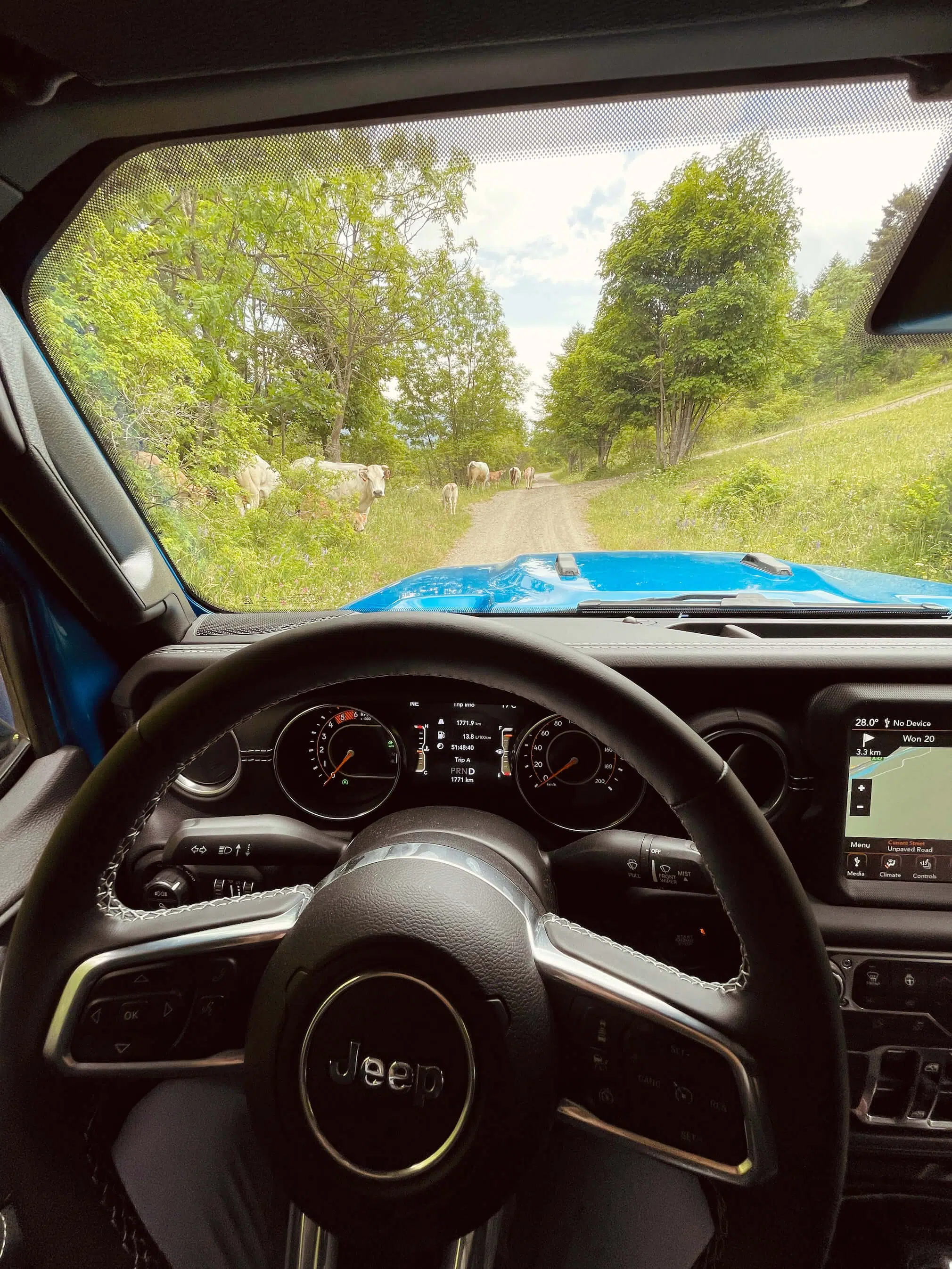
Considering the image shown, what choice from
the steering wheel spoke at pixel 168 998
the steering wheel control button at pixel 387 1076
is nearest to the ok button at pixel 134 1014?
the steering wheel spoke at pixel 168 998

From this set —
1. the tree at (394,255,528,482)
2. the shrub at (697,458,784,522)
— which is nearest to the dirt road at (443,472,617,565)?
the tree at (394,255,528,482)

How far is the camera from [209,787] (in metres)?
1.74

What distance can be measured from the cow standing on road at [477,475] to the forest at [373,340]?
3 centimetres

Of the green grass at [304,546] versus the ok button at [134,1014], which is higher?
the green grass at [304,546]

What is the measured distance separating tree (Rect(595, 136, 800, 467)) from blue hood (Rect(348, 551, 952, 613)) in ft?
1.34

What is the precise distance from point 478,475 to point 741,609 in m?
0.87

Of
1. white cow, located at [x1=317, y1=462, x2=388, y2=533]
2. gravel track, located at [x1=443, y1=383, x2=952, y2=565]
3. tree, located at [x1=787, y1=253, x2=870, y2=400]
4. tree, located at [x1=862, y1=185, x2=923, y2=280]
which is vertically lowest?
gravel track, located at [x1=443, y1=383, x2=952, y2=565]

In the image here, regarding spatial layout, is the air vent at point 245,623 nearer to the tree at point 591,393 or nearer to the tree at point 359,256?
the tree at point 359,256

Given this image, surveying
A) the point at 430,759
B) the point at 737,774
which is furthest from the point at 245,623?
the point at 737,774

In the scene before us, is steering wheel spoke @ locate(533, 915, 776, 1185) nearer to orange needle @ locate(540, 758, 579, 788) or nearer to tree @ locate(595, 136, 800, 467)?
orange needle @ locate(540, 758, 579, 788)

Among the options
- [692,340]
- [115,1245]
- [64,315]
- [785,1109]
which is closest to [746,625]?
[692,340]

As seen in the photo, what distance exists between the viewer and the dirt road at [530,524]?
2.04m

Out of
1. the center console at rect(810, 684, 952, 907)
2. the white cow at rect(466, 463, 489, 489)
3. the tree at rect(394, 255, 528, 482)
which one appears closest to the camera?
the center console at rect(810, 684, 952, 907)

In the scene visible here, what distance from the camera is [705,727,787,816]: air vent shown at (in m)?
1.57
